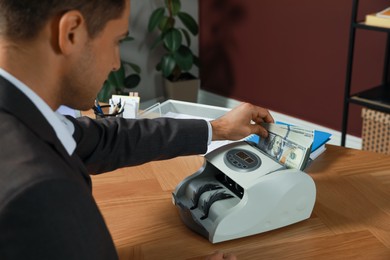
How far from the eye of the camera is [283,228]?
1.16m

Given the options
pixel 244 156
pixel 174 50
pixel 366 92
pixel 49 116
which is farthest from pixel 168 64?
pixel 49 116

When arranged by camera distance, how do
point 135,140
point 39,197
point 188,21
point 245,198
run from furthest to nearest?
point 188,21 → point 135,140 → point 245,198 → point 39,197

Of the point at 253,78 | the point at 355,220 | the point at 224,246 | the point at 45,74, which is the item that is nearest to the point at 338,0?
the point at 253,78

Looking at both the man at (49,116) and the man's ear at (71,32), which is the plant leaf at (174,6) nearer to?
the man at (49,116)

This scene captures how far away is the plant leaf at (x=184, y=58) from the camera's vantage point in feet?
11.6

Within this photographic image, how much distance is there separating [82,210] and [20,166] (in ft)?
0.35

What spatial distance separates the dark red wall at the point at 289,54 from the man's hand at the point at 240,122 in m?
1.83

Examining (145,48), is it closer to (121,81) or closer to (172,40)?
(172,40)

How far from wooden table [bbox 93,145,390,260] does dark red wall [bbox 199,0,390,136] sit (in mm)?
1663

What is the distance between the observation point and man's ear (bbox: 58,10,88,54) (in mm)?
762

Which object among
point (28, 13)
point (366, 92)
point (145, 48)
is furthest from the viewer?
point (145, 48)

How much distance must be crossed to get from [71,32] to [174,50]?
2721mm

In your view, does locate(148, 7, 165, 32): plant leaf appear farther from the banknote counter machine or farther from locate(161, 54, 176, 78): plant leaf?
the banknote counter machine

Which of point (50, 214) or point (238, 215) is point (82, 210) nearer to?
point (50, 214)
